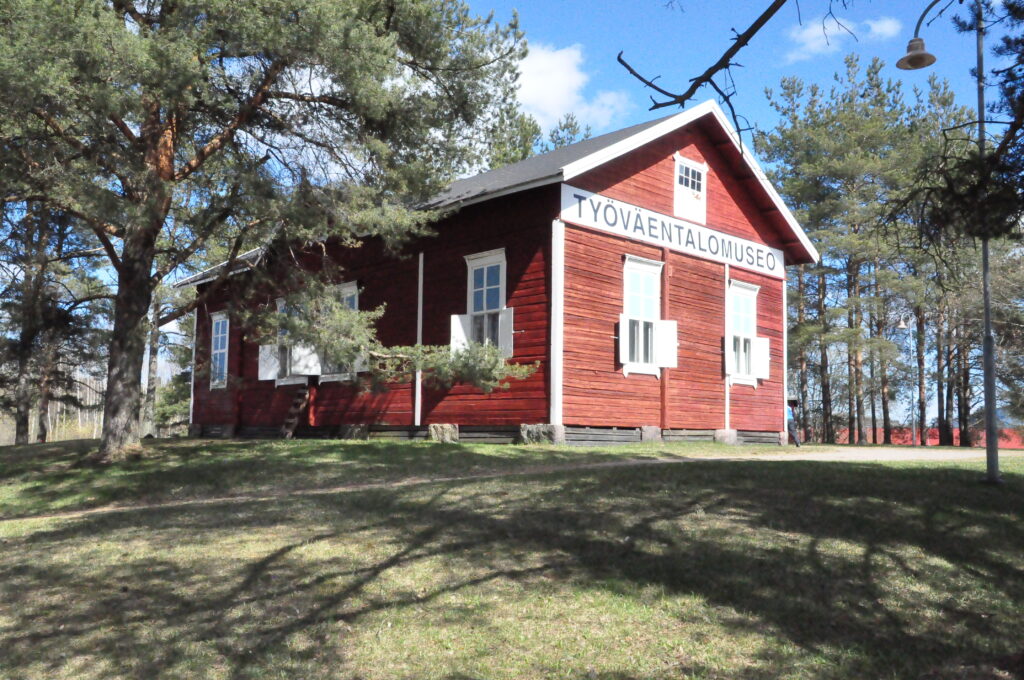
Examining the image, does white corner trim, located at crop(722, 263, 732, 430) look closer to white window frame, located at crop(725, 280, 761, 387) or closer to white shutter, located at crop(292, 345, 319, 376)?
white window frame, located at crop(725, 280, 761, 387)

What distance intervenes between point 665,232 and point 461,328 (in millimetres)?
→ 4686

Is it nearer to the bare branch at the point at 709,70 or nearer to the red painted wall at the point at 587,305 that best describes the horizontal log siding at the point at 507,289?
the red painted wall at the point at 587,305

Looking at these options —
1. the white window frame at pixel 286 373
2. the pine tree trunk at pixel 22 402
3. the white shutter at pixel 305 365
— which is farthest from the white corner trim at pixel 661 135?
the pine tree trunk at pixel 22 402

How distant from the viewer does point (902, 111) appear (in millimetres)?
39125

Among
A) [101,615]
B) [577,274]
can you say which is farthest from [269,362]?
[101,615]

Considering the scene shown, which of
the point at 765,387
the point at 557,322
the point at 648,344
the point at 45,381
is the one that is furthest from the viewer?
the point at 45,381

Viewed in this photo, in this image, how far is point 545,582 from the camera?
6.28m

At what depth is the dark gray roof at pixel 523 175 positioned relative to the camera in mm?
15547

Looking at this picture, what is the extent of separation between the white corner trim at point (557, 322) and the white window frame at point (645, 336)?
5.32ft

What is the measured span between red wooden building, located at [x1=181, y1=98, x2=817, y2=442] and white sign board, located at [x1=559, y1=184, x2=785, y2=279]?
0.04 m

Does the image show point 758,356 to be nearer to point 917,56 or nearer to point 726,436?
point 726,436

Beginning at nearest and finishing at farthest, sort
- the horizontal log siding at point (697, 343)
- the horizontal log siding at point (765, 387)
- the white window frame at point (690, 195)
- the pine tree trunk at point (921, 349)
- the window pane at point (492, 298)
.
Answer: the window pane at point (492, 298) → the horizontal log siding at point (697, 343) → the white window frame at point (690, 195) → the horizontal log siding at point (765, 387) → the pine tree trunk at point (921, 349)

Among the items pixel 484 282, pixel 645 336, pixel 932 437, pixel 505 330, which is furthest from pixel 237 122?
pixel 932 437

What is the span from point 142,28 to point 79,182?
249cm
